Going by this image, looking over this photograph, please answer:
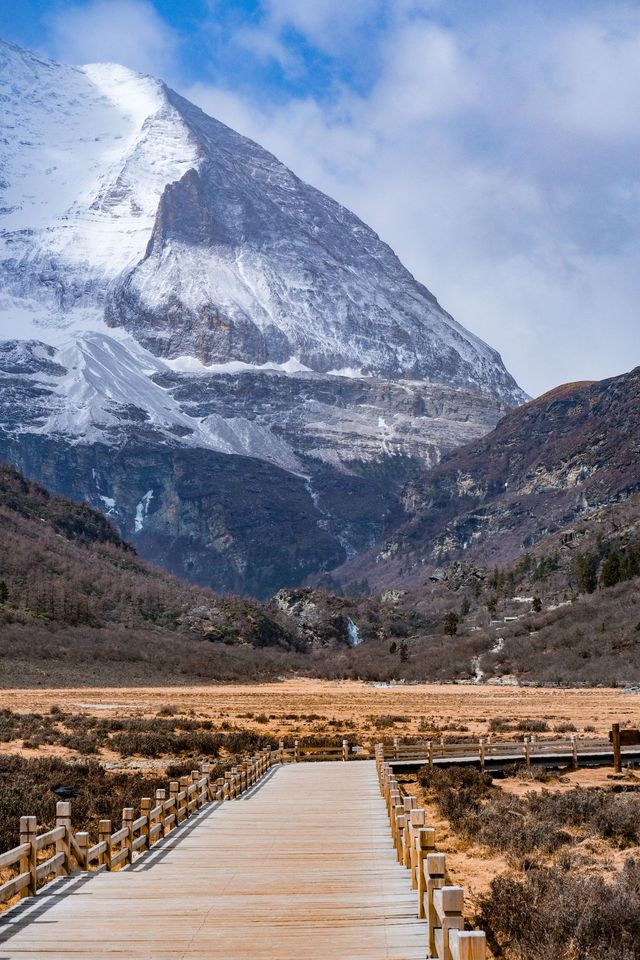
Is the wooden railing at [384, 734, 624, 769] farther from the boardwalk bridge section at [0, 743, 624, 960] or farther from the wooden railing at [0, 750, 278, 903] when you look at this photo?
the boardwalk bridge section at [0, 743, 624, 960]

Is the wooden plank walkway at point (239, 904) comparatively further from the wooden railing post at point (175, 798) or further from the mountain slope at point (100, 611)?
the mountain slope at point (100, 611)

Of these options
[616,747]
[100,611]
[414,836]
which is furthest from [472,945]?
[100,611]

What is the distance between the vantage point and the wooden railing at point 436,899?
7133 mm

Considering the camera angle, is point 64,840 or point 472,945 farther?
point 64,840

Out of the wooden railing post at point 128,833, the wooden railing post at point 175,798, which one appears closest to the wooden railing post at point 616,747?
the wooden railing post at point 175,798

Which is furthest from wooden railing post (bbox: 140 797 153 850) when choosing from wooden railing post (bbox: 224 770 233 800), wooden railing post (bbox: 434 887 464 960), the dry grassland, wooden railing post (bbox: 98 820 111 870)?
the dry grassland

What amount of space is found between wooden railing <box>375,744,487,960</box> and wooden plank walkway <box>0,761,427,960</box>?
24cm

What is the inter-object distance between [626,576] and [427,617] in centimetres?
5180

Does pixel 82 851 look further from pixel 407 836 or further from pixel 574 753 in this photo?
pixel 574 753

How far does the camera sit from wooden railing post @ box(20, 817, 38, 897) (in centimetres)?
1118

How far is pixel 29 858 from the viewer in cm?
1125

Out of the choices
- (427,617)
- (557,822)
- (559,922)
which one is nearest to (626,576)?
(427,617)

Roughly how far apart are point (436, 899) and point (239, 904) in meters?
3.28

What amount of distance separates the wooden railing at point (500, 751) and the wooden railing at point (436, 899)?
54.6 feet
